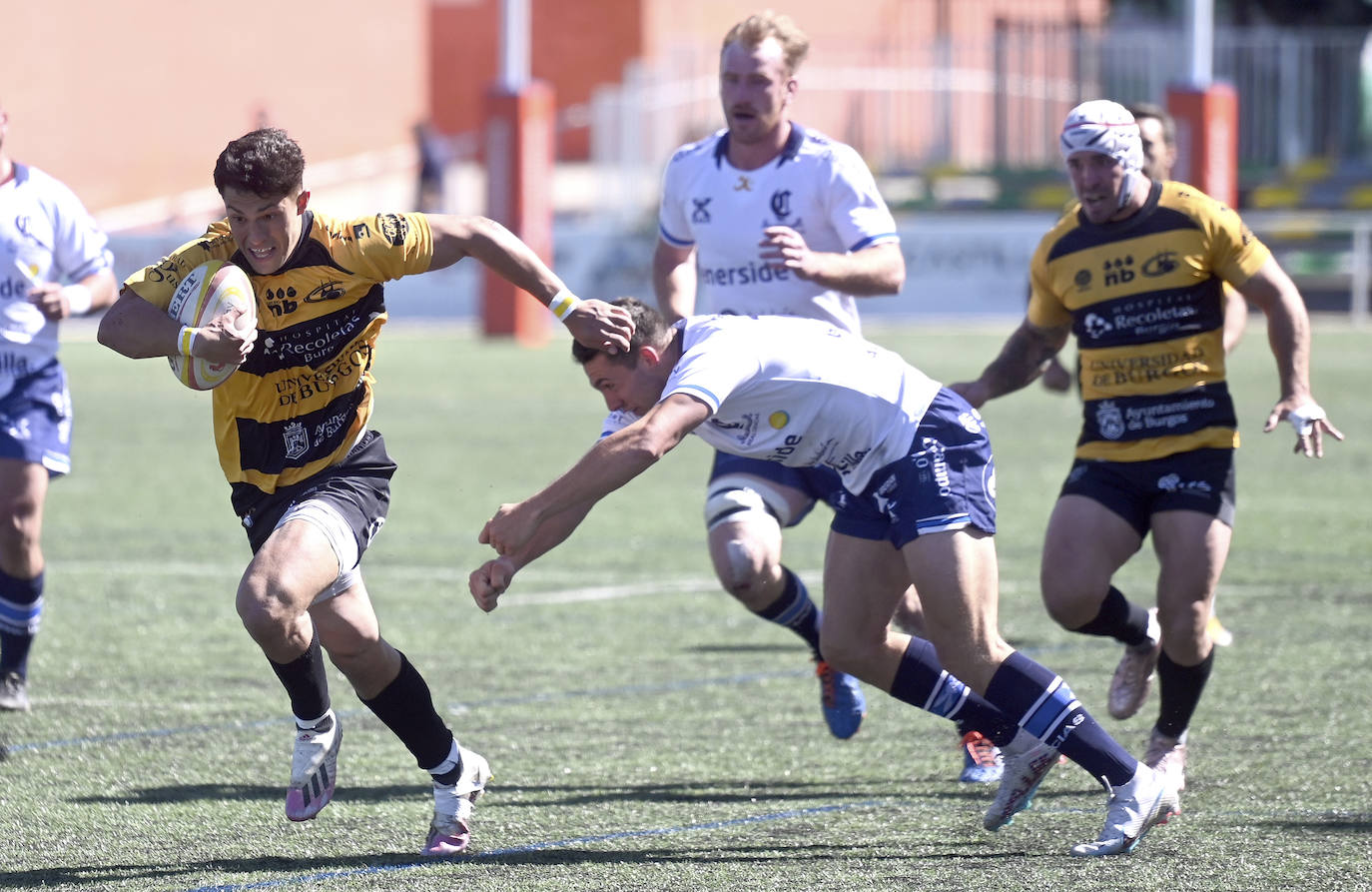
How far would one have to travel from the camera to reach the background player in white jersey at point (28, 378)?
6949 millimetres

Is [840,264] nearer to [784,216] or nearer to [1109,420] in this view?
[784,216]

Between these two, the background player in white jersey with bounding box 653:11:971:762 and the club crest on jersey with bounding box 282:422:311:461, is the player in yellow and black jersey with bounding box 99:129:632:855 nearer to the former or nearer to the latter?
the club crest on jersey with bounding box 282:422:311:461

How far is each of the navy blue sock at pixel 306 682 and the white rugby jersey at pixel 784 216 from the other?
7.46 feet

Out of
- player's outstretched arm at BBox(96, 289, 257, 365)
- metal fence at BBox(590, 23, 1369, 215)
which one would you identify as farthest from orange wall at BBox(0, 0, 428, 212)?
player's outstretched arm at BBox(96, 289, 257, 365)

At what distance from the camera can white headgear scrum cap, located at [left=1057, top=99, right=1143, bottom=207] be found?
573cm

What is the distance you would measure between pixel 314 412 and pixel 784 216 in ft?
6.92

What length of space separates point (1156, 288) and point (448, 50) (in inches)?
1547

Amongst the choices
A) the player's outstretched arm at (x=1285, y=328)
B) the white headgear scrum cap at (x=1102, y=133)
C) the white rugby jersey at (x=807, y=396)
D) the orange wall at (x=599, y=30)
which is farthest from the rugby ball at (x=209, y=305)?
the orange wall at (x=599, y=30)

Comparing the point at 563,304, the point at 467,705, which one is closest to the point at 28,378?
the point at 467,705

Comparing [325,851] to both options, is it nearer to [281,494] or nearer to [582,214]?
[281,494]

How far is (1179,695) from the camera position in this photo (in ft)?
19.0

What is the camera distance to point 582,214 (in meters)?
29.8

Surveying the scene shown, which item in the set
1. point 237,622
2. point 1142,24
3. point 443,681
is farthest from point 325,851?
point 1142,24

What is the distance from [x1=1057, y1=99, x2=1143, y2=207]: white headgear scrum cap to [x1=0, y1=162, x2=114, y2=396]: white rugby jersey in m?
3.52
